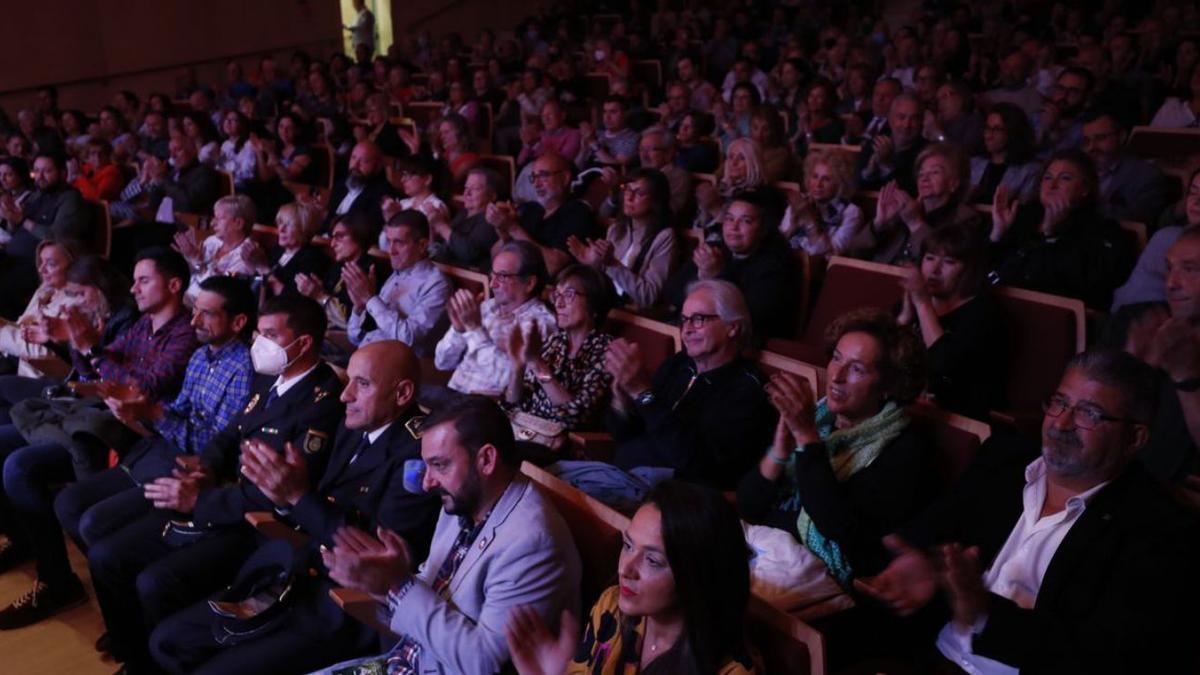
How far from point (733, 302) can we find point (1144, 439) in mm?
1063

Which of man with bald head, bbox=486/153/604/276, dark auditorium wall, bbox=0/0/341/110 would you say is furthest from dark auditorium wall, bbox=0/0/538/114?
man with bald head, bbox=486/153/604/276

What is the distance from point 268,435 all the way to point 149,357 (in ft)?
2.89

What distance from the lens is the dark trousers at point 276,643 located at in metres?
2.09

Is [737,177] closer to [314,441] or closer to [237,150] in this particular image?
[314,441]

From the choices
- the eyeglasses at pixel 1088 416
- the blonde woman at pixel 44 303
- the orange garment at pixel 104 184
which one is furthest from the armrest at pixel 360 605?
the orange garment at pixel 104 184

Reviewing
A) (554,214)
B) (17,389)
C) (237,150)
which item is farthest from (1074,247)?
(237,150)

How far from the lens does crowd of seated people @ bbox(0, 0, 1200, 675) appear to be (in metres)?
1.64

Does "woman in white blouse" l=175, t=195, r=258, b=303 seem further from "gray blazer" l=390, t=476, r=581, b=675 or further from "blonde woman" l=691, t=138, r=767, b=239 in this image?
"gray blazer" l=390, t=476, r=581, b=675

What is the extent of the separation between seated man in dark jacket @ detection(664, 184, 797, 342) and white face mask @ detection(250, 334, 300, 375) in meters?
1.32

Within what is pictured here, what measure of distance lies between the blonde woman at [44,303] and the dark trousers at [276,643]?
1816 millimetres

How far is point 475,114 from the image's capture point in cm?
748

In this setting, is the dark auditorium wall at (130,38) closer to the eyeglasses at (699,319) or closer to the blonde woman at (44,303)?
the blonde woman at (44,303)

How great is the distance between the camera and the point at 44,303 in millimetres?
3816

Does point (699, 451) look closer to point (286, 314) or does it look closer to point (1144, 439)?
point (1144, 439)
